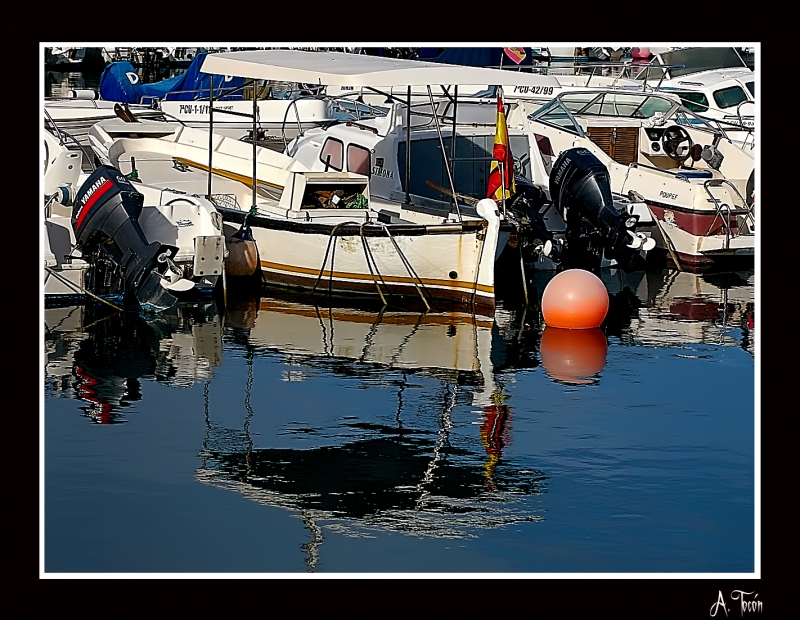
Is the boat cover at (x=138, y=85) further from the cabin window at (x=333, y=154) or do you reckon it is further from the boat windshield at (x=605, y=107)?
the cabin window at (x=333, y=154)

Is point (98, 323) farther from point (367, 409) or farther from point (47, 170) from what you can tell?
point (367, 409)

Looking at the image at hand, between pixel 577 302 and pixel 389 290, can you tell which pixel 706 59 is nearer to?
pixel 389 290

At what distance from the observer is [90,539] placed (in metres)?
9.34

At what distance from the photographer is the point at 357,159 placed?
21938 mm

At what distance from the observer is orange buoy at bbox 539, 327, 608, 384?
14477mm

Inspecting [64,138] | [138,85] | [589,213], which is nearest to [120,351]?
[64,138]

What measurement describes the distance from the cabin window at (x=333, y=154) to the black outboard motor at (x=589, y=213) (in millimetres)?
3453

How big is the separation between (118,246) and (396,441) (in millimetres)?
7124

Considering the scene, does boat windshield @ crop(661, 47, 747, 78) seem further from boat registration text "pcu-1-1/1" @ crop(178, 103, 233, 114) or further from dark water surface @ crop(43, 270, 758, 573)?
dark water surface @ crop(43, 270, 758, 573)

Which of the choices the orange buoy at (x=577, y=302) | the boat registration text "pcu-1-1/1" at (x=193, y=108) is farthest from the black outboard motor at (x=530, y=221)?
the boat registration text "pcu-1-1/1" at (x=193, y=108)

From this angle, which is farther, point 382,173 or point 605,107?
point 605,107

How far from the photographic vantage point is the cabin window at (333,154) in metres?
22.1

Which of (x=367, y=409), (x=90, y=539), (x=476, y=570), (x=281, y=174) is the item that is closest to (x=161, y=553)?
(x=90, y=539)

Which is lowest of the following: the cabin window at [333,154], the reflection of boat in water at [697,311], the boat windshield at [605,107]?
the reflection of boat in water at [697,311]
